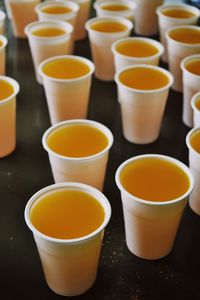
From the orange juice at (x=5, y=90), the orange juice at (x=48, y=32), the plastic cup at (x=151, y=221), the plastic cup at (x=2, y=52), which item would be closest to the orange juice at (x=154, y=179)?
the plastic cup at (x=151, y=221)

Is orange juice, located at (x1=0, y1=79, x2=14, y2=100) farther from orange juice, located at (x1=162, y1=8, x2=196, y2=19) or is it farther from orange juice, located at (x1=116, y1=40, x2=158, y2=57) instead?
orange juice, located at (x1=162, y1=8, x2=196, y2=19)

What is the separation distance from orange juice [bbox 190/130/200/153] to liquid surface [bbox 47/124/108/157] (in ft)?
0.89

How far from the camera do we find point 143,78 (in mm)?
1717

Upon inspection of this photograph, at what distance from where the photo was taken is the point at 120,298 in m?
1.12

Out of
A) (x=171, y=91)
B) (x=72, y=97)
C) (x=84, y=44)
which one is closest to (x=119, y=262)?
(x=72, y=97)

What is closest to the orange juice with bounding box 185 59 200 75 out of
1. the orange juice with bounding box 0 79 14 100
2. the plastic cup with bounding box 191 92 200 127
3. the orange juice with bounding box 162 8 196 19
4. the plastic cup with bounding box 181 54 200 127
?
the plastic cup with bounding box 181 54 200 127

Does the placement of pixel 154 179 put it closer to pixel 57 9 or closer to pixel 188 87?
pixel 188 87

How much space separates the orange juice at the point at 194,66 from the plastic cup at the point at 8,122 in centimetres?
70

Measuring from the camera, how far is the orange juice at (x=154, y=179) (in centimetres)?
120

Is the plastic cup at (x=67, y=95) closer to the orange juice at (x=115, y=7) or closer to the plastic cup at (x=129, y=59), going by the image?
the plastic cup at (x=129, y=59)

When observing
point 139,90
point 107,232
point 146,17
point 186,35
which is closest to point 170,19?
point 186,35

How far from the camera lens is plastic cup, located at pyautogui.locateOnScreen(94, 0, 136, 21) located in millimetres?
2236

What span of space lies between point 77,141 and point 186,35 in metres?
0.96

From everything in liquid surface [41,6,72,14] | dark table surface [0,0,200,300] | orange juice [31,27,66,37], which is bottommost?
dark table surface [0,0,200,300]
